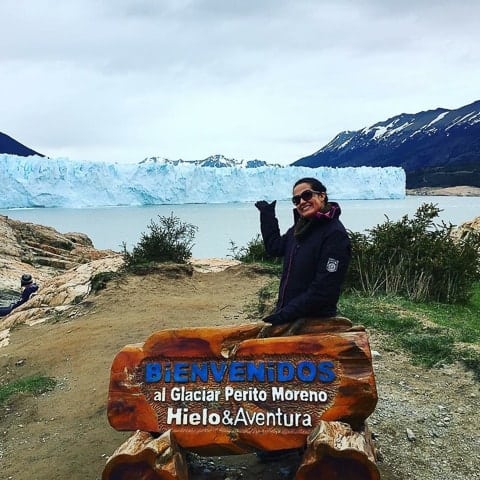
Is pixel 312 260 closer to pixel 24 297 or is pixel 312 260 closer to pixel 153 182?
pixel 24 297

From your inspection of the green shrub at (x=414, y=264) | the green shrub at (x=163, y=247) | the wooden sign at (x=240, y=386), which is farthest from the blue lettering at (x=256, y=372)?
the green shrub at (x=163, y=247)

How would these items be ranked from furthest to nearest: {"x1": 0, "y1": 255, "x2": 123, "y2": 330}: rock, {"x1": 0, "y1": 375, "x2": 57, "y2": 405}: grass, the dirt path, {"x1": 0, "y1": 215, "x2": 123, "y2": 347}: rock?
{"x1": 0, "y1": 215, "x2": 123, "y2": 347}: rock → {"x1": 0, "y1": 255, "x2": 123, "y2": 330}: rock → {"x1": 0, "y1": 375, "x2": 57, "y2": 405}: grass → the dirt path

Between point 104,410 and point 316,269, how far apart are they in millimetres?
2290

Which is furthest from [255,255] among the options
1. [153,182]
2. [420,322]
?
[153,182]

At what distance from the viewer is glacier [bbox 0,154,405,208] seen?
128 ft

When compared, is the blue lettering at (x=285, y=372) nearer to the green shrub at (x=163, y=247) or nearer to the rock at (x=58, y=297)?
the rock at (x=58, y=297)

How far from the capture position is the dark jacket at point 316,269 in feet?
10.7

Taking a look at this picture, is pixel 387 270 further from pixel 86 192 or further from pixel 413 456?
pixel 86 192

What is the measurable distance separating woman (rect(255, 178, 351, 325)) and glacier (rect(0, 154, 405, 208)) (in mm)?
37563

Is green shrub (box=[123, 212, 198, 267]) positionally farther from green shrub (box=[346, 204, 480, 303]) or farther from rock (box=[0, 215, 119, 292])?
rock (box=[0, 215, 119, 292])

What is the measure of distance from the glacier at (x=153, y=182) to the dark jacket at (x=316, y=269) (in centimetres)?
3756

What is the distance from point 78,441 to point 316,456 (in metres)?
2.05

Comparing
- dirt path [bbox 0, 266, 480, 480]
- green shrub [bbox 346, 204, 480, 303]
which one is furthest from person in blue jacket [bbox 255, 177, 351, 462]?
green shrub [bbox 346, 204, 480, 303]

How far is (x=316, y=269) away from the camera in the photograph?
336 centimetres
